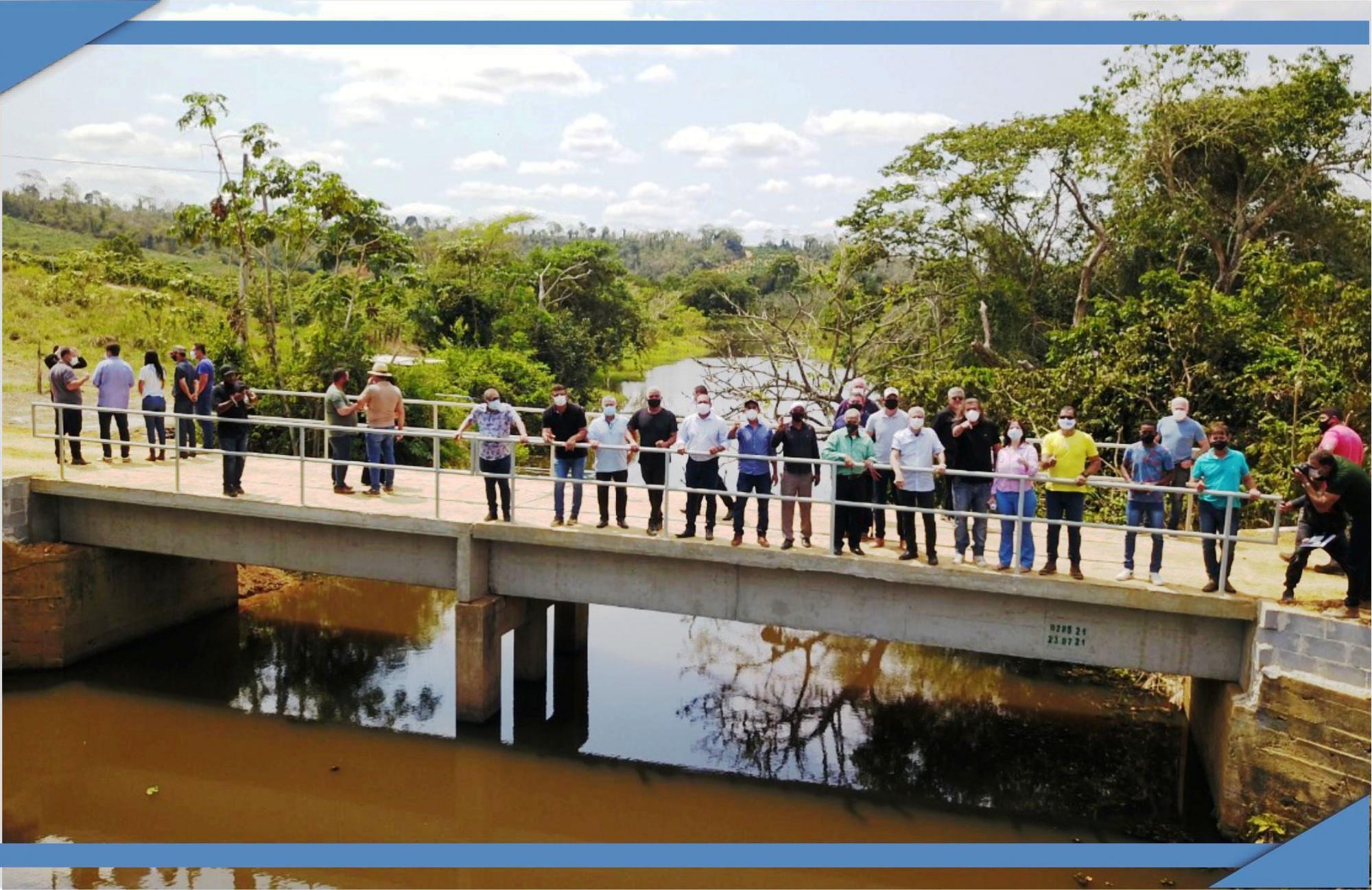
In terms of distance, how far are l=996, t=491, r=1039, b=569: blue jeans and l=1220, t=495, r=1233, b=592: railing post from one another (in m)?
1.63

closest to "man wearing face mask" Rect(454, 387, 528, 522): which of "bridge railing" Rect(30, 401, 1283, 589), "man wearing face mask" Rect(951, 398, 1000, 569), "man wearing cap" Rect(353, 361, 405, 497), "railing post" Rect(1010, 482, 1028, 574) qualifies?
"bridge railing" Rect(30, 401, 1283, 589)

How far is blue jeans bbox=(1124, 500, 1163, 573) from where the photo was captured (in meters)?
11.0

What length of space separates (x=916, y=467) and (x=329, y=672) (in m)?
8.14

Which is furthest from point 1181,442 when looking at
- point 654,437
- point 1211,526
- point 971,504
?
point 654,437

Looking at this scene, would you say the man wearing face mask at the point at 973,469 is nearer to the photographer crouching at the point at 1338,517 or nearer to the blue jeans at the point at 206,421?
the photographer crouching at the point at 1338,517

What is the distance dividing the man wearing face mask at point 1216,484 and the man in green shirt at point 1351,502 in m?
0.54

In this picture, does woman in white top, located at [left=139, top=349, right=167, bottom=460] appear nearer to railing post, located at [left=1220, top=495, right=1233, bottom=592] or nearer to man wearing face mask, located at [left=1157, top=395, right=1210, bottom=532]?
man wearing face mask, located at [left=1157, top=395, right=1210, bottom=532]

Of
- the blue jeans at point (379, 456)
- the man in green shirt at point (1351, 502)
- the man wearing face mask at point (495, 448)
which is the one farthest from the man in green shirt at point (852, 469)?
the blue jeans at point (379, 456)

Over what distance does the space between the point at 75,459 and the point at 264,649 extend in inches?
134

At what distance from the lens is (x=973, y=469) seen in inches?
454

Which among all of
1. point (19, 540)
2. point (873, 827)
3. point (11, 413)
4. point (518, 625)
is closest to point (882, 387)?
point (518, 625)

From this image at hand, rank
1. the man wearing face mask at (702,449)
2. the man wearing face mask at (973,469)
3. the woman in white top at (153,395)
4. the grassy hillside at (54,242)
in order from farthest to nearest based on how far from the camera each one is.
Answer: the grassy hillside at (54,242)
the woman in white top at (153,395)
the man wearing face mask at (702,449)
the man wearing face mask at (973,469)

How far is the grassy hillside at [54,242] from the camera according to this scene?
40.4 metres

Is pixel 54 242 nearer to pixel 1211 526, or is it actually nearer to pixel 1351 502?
pixel 1211 526
